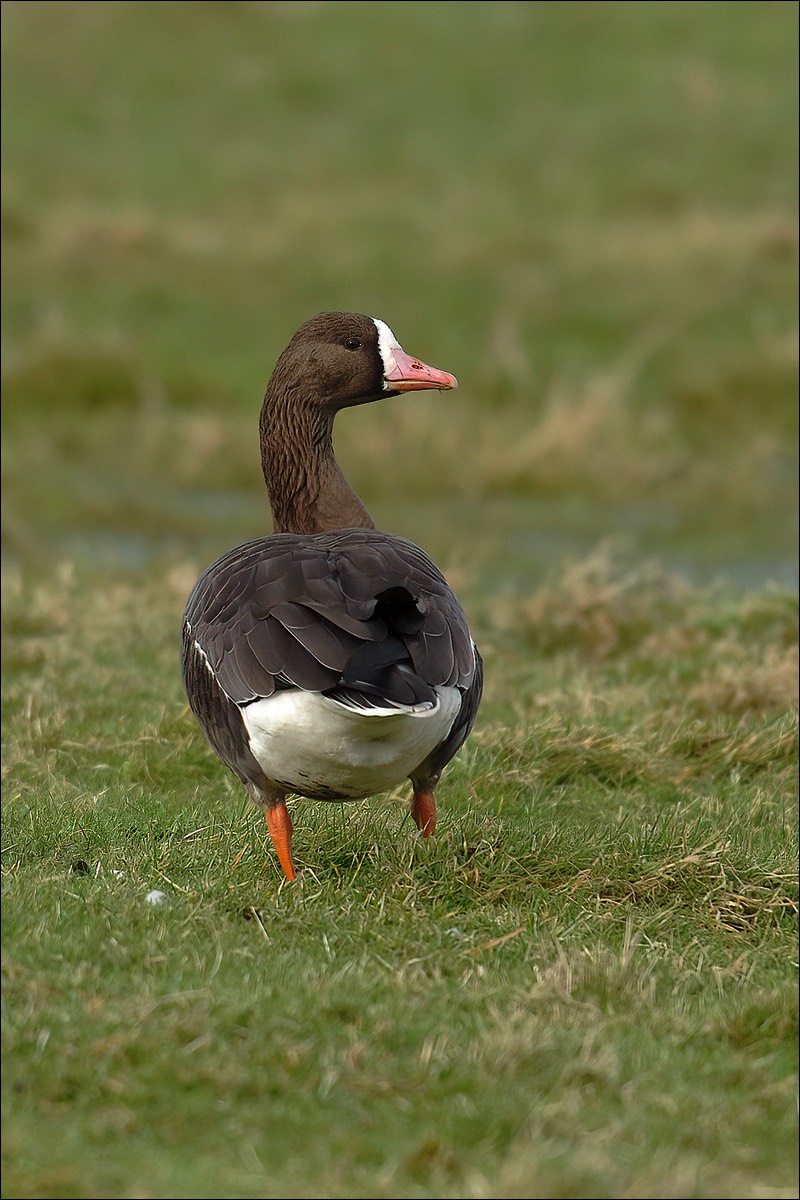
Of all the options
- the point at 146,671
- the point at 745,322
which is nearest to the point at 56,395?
the point at 745,322

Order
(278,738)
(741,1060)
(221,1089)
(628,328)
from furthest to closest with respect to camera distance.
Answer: (628,328) < (278,738) < (741,1060) < (221,1089)

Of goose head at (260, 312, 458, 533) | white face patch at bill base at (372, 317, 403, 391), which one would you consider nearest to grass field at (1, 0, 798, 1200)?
goose head at (260, 312, 458, 533)

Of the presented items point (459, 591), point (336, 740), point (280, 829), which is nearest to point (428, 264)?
point (459, 591)

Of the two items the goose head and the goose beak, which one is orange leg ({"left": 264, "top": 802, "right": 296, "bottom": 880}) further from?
the goose beak

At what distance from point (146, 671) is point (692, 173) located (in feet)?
67.5

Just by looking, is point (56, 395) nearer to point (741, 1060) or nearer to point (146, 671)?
point (146, 671)

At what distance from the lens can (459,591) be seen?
1155 centimetres

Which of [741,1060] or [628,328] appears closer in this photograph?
[741,1060]

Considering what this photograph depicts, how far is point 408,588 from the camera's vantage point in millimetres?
5156

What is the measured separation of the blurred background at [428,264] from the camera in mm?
15930

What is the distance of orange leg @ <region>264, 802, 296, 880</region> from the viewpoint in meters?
5.23

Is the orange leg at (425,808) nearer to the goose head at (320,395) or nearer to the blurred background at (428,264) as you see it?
the goose head at (320,395)

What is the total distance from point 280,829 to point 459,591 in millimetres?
6376

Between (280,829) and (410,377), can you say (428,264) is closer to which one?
(410,377)
